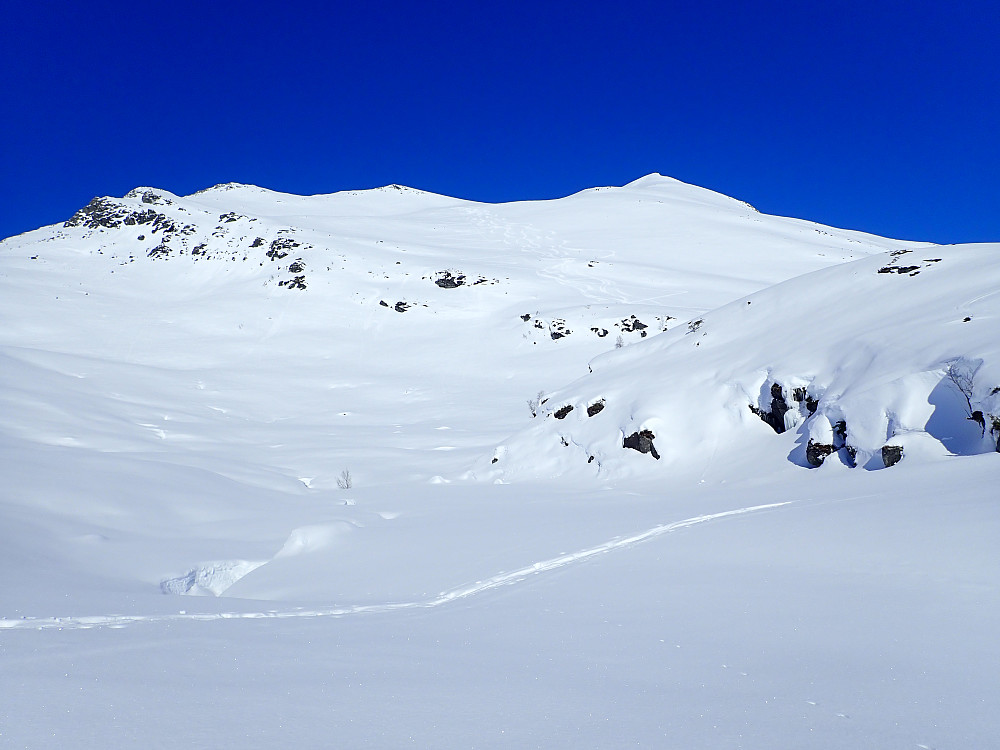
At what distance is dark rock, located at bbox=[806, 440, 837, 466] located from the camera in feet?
35.8

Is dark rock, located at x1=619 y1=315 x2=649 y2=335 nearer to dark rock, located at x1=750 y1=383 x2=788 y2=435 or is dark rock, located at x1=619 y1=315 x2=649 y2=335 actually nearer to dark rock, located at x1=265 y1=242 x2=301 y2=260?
dark rock, located at x1=750 y1=383 x2=788 y2=435

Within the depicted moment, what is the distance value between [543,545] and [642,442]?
6.50m

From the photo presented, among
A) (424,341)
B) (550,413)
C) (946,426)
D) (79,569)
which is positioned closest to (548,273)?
(424,341)

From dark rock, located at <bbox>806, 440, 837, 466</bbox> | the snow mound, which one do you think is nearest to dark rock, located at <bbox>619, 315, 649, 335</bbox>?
dark rock, located at <bbox>806, 440, 837, 466</bbox>

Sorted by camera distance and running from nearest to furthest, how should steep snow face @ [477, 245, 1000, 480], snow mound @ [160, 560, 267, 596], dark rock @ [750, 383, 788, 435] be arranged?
snow mound @ [160, 560, 267, 596] < steep snow face @ [477, 245, 1000, 480] < dark rock @ [750, 383, 788, 435]

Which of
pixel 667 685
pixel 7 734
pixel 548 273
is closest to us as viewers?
pixel 7 734

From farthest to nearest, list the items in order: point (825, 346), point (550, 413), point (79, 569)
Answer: point (550, 413) → point (825, 346) → point (79, 569)

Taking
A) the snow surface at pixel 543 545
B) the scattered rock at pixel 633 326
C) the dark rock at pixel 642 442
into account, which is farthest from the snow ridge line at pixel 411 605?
the scattered rock at pixel 633 326

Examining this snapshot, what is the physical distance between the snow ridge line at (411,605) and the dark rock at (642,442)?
463 centimetres

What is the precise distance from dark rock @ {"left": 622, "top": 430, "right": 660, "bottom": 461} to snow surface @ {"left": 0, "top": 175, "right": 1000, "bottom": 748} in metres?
0.20

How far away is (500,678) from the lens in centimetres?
363

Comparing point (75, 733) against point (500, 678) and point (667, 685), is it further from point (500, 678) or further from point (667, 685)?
point (667, 685)

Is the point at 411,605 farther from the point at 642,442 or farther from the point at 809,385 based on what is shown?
the point at 809,385

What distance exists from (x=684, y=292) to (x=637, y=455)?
31683 mm
